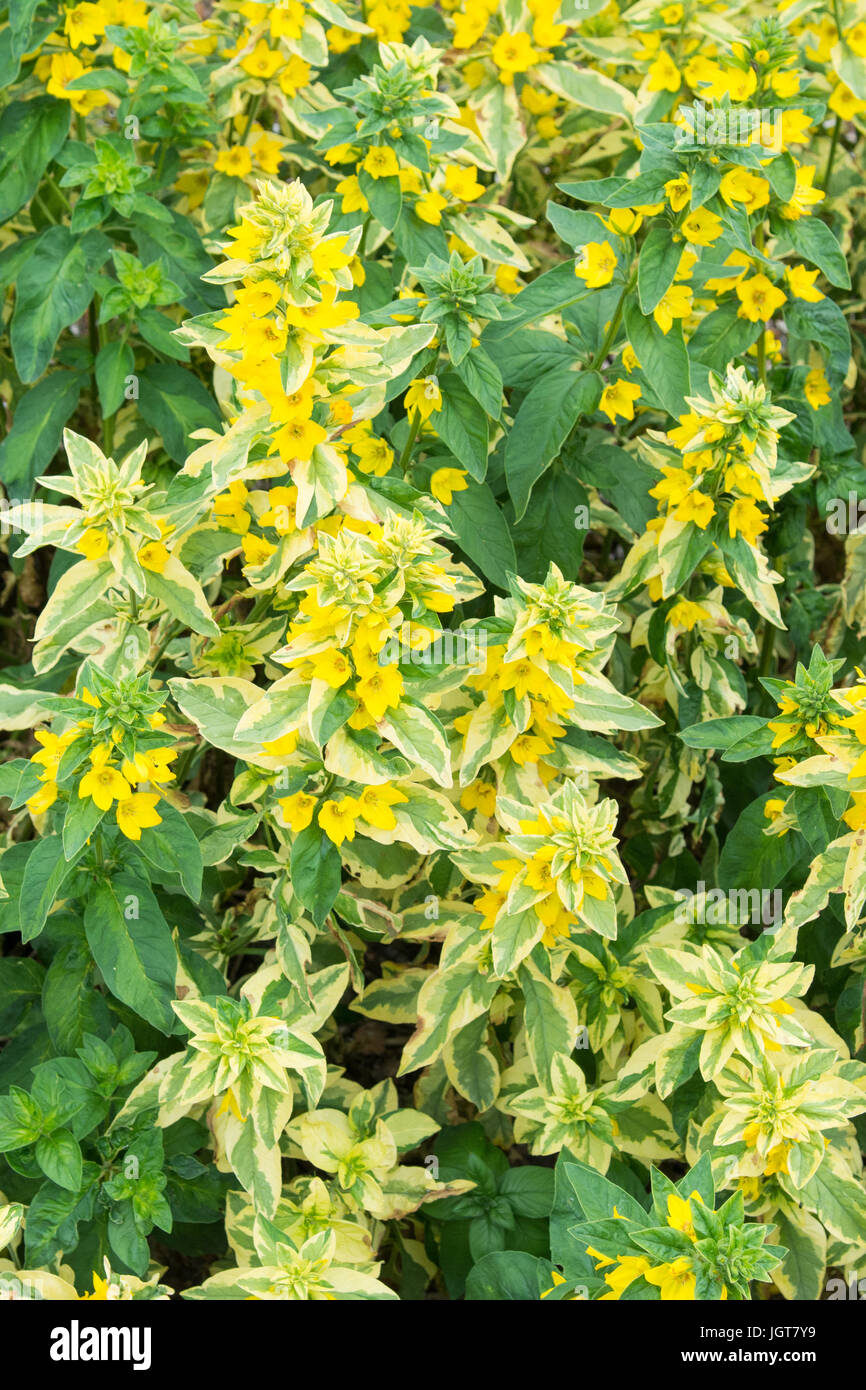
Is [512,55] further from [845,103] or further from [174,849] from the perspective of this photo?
[174,849]

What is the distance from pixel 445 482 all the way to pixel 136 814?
75 cm

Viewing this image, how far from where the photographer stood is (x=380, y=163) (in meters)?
2.26

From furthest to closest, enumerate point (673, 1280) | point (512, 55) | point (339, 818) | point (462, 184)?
point (512, 55), point (462, 184), point (339, 818), point (673, 1280)

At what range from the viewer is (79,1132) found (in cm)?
201

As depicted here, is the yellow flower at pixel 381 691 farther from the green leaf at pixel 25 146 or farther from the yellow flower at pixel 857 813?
the green leaf at pixel 25 146

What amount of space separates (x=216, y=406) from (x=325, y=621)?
3.50 feet

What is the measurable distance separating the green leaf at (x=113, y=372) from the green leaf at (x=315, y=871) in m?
0.99

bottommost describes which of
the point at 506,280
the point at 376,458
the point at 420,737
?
the point at 420,737

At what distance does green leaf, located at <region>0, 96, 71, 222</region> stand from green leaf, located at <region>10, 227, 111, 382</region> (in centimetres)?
14

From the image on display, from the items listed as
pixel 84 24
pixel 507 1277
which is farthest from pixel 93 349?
pixel 507 1277

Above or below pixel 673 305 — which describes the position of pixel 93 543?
below

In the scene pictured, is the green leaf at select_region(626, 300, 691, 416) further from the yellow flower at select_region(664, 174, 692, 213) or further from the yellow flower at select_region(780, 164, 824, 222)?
the yellow flower at select_region(780, 164, 824, 222)

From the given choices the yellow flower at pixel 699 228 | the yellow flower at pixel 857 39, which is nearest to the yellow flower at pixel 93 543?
the yellow flower at pixel 699 228
